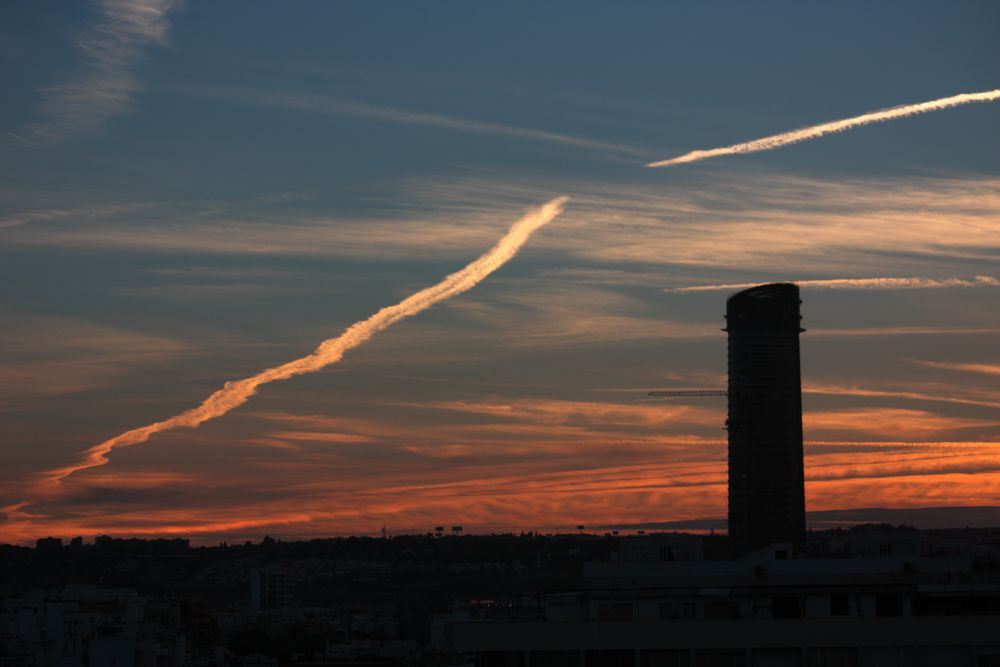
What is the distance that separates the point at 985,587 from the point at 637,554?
174ft

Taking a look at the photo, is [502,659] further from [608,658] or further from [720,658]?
[720,658]

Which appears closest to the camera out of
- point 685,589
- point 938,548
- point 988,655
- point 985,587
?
point 988,655

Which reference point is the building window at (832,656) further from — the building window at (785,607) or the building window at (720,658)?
the building window at (785,607)

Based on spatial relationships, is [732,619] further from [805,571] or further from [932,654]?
[805,571]

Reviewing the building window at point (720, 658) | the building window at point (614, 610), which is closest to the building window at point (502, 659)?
the building window at point (614, 610)

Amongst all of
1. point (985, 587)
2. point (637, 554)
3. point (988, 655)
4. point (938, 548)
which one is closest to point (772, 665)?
point (988, 655)

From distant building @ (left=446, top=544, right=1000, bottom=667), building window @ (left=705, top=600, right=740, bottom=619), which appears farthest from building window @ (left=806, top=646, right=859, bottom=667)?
building window @ (left=705, top=600, right=740, bottom=619)

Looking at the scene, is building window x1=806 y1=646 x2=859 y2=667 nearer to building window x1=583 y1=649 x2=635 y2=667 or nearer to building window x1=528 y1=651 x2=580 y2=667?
building window x1=583 y1=649 x2=635 y2=667

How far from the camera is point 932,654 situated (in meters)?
56.5

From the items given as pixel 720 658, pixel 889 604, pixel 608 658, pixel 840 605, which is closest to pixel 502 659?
pixel 608 658

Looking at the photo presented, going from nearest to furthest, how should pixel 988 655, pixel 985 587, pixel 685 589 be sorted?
pixel 988 655, pixel 985 587, pixel 685 589

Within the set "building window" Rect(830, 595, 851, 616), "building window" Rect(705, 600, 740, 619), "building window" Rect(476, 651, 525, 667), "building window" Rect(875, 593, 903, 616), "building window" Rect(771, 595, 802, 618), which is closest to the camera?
"building window" Rect(476, 651, 525, 667)

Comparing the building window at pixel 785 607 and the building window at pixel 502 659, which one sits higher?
the building window at pixel 785 607

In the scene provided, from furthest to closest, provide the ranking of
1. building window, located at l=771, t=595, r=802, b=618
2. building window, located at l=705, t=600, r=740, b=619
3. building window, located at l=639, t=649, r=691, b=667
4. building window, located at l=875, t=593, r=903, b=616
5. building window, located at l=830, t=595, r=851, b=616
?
building window, located at l=875, t=593, r=903, b=616 → building window, located at l=830, t=595, r=851, b=616 → building window, located at l=771, t=595, r=802, b=618 → building window, located at l=705, t=600, r=740, b=619 → building window, located at l=639, t=649, r=691, b=667
